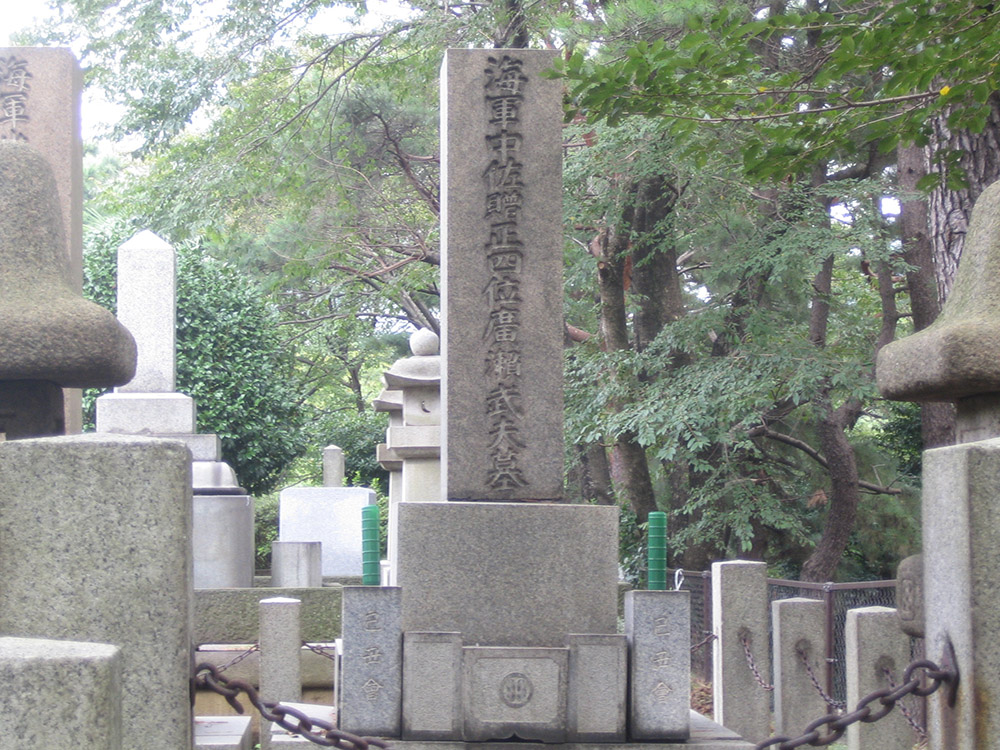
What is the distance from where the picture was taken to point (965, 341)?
3.14m

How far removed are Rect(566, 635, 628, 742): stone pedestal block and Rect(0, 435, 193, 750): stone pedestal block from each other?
9.10ft

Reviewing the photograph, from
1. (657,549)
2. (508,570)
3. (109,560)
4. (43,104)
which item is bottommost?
(508,570)

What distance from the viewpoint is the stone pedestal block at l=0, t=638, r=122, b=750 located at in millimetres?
2250

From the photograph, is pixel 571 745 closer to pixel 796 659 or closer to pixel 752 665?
pixel 796 659

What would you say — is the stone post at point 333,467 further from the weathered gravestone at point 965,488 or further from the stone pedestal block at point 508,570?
the weathered gravestone at point 965,488

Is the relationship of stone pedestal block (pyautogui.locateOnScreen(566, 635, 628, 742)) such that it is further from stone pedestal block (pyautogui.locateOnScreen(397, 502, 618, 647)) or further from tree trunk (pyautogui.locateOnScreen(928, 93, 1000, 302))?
tree trunk (pyautogui.locateOnScreen(928, 93, 1000, 302))

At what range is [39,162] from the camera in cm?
351

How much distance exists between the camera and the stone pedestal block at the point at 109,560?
277cm

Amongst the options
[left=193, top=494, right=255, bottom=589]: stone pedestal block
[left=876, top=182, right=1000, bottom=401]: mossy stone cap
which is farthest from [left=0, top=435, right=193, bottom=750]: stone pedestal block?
[left=193, top=494, right=255, bottom=589]: stone pedestal block

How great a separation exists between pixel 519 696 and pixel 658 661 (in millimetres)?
672

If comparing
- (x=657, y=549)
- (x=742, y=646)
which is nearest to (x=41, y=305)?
(x=657, y=549)

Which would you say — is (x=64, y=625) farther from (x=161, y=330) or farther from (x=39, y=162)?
(x=161, y=330)

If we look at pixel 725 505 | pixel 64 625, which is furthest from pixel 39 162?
→ pixel 725 505

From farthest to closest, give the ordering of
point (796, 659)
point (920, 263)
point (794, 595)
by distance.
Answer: point (794, 595) → point (920, 263) → point (796, 659)
